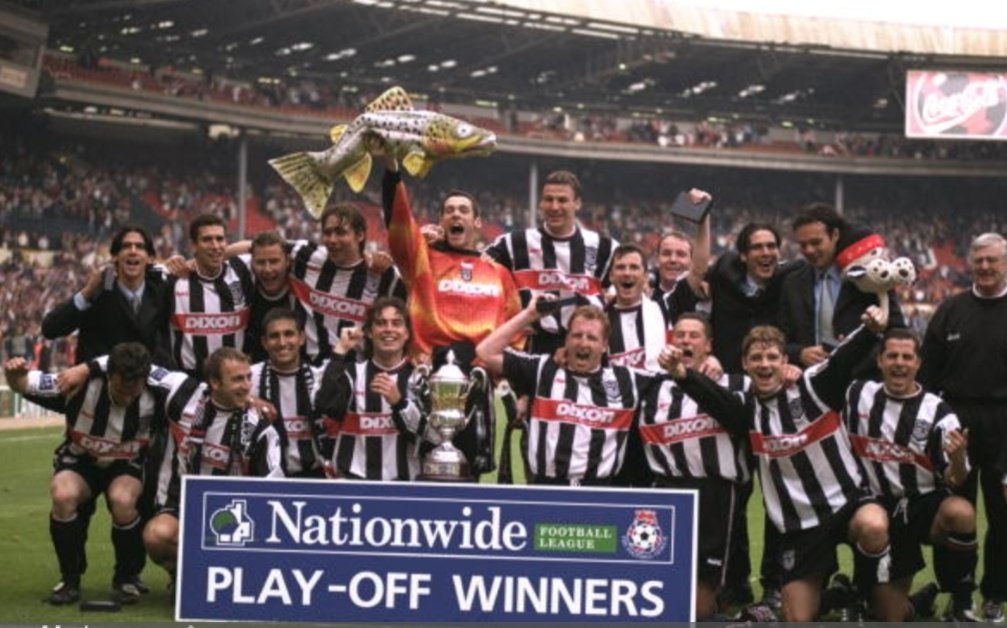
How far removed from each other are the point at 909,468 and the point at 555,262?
1898 mm

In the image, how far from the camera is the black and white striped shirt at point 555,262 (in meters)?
7.39

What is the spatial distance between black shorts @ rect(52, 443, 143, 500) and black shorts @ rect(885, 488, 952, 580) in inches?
127

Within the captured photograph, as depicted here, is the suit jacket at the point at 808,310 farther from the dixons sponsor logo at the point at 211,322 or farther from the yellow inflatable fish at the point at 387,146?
the dixons sponsor logo at the point at 211,322

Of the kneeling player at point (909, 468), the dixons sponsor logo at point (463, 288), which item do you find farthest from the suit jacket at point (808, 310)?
the dixons sponsor logo at point (463, 288)

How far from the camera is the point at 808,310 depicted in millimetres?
6879

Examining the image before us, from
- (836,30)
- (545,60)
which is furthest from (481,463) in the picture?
(836,30)

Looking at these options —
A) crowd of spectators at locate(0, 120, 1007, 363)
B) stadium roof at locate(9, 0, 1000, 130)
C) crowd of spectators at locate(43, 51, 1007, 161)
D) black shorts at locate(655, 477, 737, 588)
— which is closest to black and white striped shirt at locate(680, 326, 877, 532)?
black shorts at locate(655, 477, 737, 588)

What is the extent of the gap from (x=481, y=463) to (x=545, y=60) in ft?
110

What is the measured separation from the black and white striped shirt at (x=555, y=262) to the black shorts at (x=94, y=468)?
1860mm

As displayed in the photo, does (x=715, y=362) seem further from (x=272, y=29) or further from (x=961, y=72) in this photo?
(x=961, y=72)

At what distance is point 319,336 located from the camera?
7.32 m

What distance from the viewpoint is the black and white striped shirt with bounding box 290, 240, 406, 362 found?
23.7ft

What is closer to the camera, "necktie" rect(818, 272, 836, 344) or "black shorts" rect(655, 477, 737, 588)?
"black shorts" rect(655, 477, 737, 588)

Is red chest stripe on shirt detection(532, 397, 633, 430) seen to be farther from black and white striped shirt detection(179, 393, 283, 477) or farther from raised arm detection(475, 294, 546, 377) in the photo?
black and white striped shirt detection(179, 393, 283, 477)
